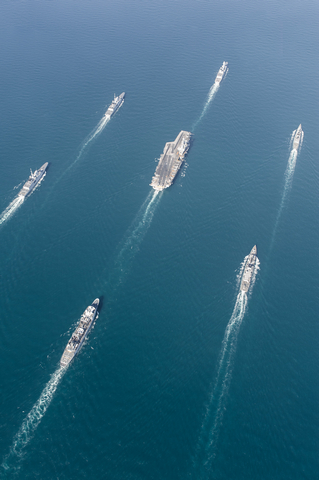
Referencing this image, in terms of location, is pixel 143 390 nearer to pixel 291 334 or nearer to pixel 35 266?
pixel 291 334

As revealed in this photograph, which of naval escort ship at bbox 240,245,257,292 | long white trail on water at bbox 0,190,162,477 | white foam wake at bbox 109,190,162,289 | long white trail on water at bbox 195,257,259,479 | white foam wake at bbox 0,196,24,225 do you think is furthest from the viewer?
white foam wake at bbox 0,196,24,225

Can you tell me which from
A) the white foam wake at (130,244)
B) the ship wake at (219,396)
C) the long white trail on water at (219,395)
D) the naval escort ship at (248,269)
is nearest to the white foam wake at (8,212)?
the white foam wake at (130,244)

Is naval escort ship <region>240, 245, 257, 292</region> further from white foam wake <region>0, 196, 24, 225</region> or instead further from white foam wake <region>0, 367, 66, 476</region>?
white foam wake <region>0, 196, 24, 225</region>

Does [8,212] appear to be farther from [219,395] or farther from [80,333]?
[219,395]

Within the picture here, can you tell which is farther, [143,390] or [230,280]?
[230,280]

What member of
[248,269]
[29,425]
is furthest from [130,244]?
[29,425]

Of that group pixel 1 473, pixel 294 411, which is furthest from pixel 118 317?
pixel 294 411

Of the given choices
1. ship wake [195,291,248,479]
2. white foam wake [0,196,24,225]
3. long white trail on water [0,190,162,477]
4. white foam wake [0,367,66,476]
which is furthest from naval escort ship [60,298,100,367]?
white foam wake [0,196,24,225]
